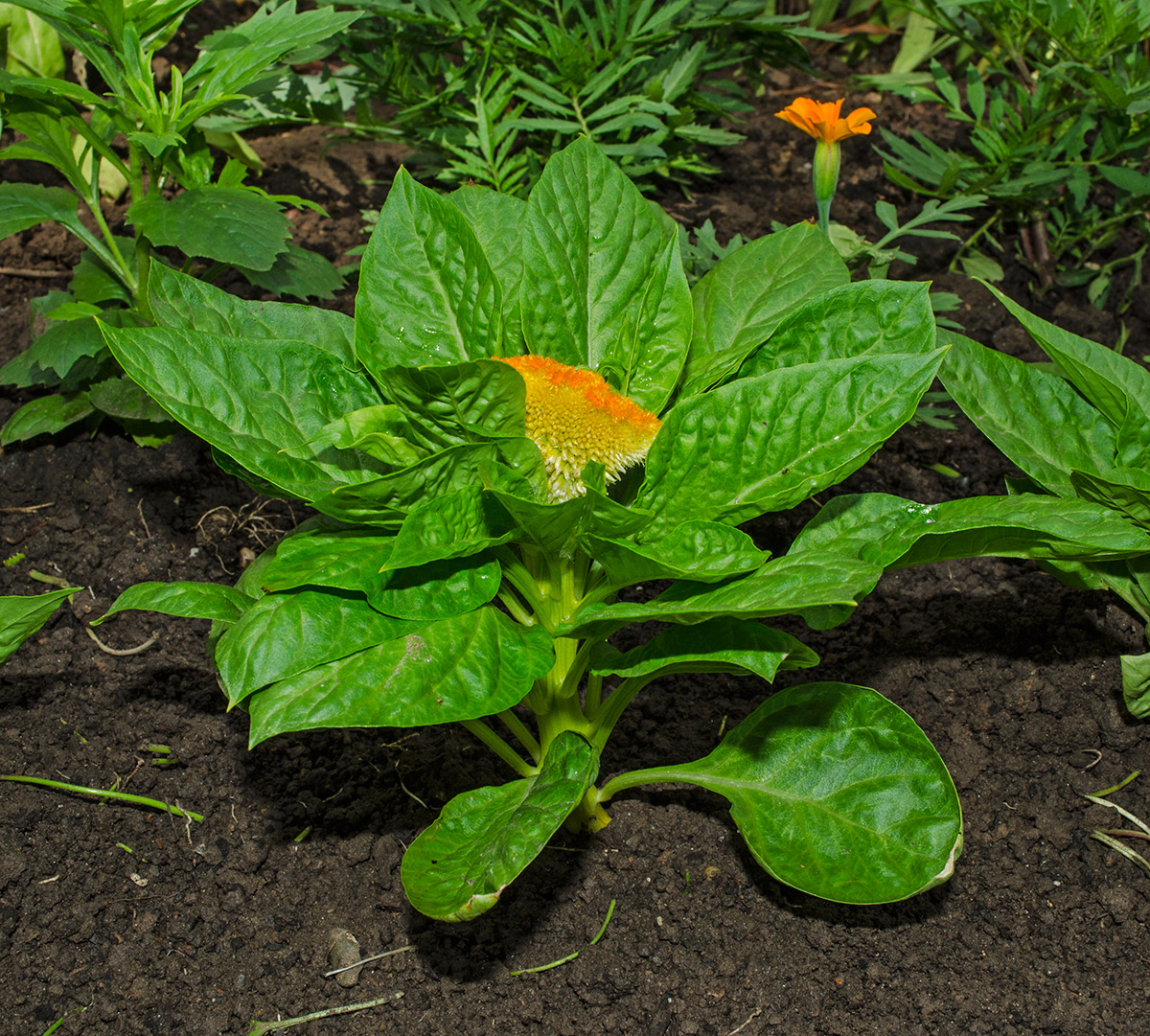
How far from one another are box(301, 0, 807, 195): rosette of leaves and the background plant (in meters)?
0.57

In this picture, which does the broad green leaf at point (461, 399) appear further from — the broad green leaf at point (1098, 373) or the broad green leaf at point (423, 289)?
the broad green leaf at point (1098, 373)

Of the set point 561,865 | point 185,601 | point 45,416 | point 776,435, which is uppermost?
point 776,435

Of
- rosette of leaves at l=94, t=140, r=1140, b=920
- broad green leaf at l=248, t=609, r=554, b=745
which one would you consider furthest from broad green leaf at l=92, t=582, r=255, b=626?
broad green leaf at l=248, t=609, r=554, b=745

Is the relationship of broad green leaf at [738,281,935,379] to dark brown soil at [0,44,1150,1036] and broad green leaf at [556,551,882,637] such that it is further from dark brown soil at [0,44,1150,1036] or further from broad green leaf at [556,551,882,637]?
dark brown soil at [0,44,1150,1036]

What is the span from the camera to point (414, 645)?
133 centimetres

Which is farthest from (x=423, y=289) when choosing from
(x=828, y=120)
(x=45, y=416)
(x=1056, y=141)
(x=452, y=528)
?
(x=1056, y=141)

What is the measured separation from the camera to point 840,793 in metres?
1.57

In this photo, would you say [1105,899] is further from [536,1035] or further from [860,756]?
[536,1035]

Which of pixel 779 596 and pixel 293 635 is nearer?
pixel 779 596

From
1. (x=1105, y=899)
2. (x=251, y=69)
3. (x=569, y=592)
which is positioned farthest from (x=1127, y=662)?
(x=251, y=69)

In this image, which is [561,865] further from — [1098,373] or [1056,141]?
[1056,141]

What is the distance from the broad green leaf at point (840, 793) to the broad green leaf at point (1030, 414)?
0.55m

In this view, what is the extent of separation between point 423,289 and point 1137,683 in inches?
60.2

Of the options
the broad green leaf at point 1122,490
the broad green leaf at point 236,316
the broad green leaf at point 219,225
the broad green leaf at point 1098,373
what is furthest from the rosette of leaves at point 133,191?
the broad green leaf at point 1122,490
